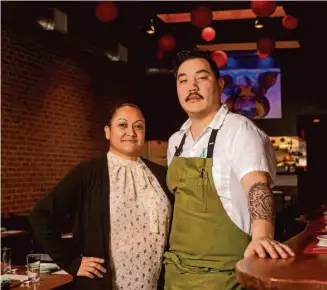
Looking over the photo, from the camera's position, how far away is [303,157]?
10.9 meters

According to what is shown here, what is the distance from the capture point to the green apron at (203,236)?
2121 mm

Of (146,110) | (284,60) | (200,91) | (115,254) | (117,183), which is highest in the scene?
(284,60)

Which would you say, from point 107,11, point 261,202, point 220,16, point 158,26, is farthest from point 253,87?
point 261,202

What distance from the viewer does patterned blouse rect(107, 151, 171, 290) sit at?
98.9 inches

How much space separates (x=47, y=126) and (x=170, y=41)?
196 cm

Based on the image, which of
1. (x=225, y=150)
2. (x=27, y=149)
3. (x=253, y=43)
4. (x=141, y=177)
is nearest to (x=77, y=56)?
(x=27, y=149)

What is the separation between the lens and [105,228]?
250cm

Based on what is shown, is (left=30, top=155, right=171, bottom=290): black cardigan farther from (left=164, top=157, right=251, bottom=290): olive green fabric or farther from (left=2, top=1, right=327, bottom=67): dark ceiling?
(left=2, top=1, right=327, bottom=67): dark ceiling

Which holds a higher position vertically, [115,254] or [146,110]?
[146,110]

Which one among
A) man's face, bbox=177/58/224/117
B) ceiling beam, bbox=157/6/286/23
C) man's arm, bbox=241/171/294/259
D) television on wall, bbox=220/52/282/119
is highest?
ceiling beam, bbox=157/6/286/23

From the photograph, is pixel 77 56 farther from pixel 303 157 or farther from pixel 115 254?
pixel 115 254

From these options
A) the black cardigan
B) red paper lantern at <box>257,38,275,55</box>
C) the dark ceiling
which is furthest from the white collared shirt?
red paper lantern at <box>257,38,275,55</box>

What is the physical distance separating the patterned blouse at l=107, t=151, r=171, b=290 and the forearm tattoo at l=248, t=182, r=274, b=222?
0.71m

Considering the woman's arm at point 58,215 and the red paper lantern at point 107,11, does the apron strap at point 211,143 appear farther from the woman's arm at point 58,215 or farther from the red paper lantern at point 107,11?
the red paper lantern at point 107,11
